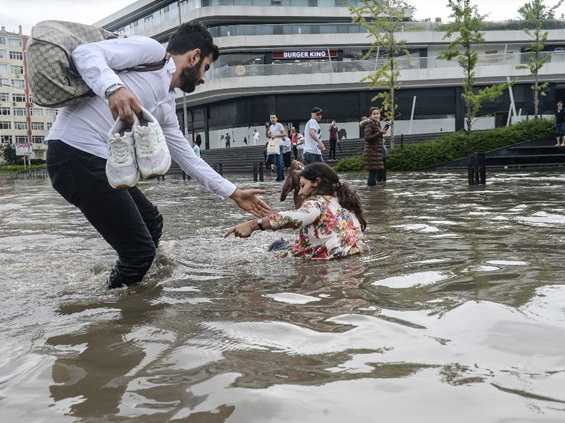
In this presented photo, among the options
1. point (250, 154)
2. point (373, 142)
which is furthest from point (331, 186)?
point (250, 154)

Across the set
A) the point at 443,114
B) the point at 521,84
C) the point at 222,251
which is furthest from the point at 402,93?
the point at 222,251

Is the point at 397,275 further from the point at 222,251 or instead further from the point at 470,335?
the point at 222,251

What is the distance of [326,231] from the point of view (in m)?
5.15

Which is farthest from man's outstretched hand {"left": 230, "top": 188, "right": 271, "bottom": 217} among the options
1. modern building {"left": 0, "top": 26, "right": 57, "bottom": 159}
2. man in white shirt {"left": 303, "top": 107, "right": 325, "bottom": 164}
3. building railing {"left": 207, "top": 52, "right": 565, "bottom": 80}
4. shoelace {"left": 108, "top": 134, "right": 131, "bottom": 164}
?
modern building {"left": 0, "top": 26, "right": 57, "bottom": 159}

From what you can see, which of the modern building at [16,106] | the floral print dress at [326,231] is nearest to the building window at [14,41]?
the modern building at [16,106]

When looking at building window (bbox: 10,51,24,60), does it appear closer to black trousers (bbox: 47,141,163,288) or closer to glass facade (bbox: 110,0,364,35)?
glass facade (bbox: 110,0,364,35)

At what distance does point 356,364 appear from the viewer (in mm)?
2441

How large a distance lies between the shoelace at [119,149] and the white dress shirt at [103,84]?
9.5 inches

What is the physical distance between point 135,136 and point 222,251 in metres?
2.84

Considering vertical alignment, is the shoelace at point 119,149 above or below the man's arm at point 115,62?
Answer: below

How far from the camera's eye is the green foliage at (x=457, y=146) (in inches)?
961

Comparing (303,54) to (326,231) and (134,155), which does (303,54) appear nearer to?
(326,231)

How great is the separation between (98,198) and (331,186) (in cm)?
222

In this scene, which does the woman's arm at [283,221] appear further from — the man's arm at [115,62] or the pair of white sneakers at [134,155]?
the man's arm at [115,62]
